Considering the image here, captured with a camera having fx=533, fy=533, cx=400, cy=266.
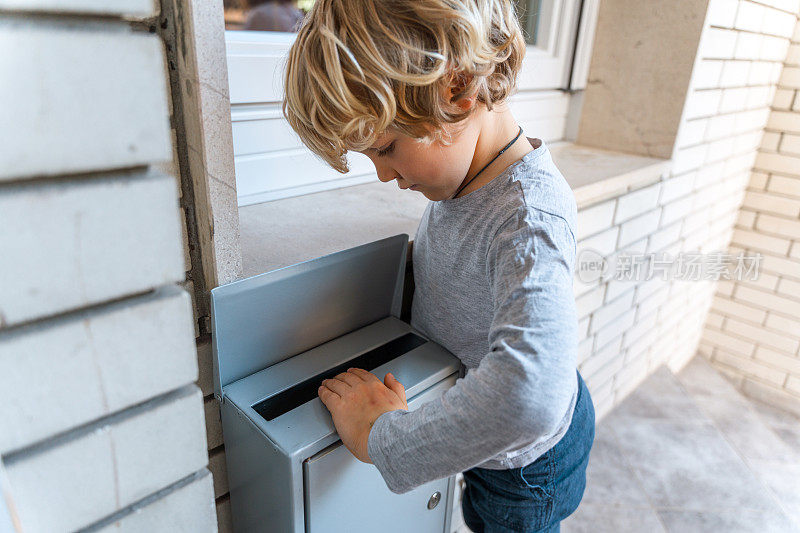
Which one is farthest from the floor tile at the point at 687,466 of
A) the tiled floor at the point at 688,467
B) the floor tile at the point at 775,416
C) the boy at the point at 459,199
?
the boy at the point at 459,199

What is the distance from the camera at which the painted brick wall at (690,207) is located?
1.80 m

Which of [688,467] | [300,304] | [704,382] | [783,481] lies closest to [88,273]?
[300,304]

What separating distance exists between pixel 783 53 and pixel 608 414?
1.88 m

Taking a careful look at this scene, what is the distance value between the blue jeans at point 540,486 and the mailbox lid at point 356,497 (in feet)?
0.30

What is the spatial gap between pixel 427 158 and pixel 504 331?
0.28 meters

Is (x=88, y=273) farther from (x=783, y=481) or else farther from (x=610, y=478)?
(x=783, y=481)

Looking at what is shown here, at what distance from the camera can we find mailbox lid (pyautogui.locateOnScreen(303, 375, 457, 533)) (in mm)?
749

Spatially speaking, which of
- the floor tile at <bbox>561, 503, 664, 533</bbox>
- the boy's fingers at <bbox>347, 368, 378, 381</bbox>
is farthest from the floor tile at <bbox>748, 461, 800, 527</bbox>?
the boy's fingers at <bbox>347, 368, 378, 381</bbox>

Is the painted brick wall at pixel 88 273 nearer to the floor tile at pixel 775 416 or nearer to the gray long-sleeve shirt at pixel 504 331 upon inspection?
the gray long-sleeve shirt at pixel 504 331

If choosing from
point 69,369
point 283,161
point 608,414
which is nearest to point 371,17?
point 69,369

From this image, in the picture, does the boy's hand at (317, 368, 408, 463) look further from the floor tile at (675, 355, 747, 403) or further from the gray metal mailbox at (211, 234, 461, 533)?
the floor tile at (675, 355, 747, 403)

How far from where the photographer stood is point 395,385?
819 millimetres

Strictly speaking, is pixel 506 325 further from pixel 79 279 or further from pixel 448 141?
pixel 79 279
